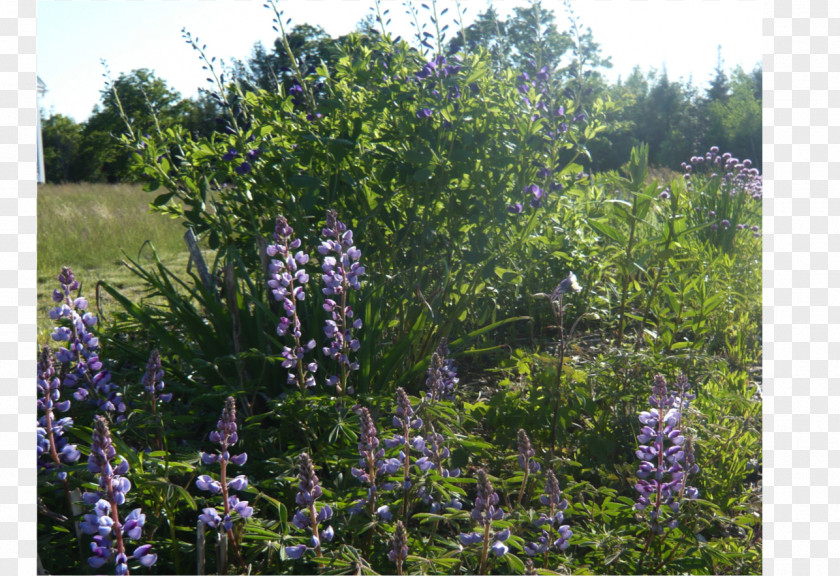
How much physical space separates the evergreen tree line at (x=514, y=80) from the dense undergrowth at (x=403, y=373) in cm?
18

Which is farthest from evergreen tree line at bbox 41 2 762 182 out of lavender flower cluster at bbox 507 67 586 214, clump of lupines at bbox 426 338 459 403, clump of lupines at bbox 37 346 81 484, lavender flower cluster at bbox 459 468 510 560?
lavender flower cluster at bbox 459 468 510 560

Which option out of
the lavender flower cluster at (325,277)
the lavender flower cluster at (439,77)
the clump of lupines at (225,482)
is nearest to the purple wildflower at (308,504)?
the clump of lupines at (225,482)

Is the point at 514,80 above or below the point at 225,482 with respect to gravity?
above

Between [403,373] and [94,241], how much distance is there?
5.65 metres

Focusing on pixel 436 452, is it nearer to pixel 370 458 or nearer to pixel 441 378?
pixel 370 458

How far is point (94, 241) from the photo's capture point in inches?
284

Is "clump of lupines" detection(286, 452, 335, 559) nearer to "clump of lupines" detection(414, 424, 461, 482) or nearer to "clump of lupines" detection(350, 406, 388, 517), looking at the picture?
"clump of lupines" detection(350, 406, 388, 517)

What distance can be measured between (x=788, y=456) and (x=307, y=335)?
181cm

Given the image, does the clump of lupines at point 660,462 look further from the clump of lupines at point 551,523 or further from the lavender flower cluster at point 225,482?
the lavender flower cluster at point 225,482

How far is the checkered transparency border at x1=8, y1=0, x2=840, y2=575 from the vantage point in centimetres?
184

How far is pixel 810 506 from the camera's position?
75.2 inches

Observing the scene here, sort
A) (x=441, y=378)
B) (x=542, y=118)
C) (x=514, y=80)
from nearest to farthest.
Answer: (x=441, y=378), (x=542, y=118), (x=514, y=80)

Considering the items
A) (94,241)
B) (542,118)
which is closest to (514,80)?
(542,118)

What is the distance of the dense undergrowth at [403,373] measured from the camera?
1712 mm
